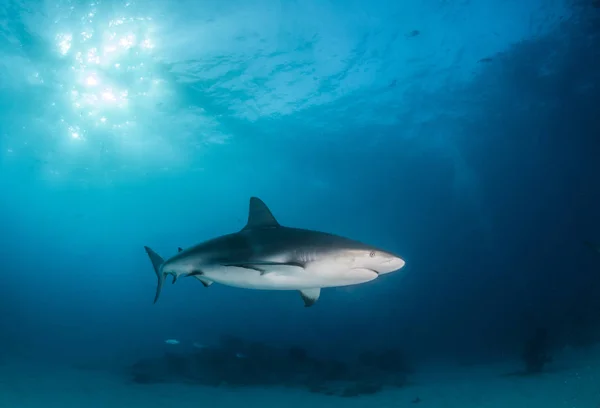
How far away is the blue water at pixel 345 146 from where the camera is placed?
12.5 metres

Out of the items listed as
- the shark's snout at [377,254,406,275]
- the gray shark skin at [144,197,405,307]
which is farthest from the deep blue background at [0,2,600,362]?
the shark's snout at [377,254,406,275]

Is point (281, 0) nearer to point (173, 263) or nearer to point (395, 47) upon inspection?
point (395, 47)

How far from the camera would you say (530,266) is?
25.0 metres

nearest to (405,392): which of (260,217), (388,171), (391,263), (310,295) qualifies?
(388,171)

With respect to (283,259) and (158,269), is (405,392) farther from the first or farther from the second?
(283,259)

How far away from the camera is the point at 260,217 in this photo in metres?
4.77

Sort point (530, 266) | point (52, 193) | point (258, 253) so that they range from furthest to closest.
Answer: point (52, 193)
point (530, 266)
point (258, 253)

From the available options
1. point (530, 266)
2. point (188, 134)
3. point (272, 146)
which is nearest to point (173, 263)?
point (188, 134)

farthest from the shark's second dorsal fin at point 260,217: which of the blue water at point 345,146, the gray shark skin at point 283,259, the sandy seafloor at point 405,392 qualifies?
the sandy seafloor at point 405,392

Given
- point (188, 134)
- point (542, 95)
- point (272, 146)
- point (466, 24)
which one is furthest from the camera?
point (272, 146)

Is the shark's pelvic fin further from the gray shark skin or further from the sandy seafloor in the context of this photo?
the sandy seafloor

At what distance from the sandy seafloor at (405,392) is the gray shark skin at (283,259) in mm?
19339

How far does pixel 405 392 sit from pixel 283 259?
21.6 meters

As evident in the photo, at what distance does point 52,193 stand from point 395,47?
Answer: 97.9 ft
